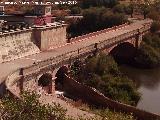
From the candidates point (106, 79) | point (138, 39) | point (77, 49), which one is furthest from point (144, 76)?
point (106, 79)

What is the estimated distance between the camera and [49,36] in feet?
171

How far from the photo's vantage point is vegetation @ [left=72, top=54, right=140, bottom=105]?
41.5 m

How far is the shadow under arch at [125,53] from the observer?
68.0 metres

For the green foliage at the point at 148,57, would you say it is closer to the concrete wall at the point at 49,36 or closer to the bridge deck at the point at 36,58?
the bridge deck at the point at 36,58

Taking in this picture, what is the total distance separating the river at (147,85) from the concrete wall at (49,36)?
10526 mm

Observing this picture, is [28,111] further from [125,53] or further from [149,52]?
[125,53]

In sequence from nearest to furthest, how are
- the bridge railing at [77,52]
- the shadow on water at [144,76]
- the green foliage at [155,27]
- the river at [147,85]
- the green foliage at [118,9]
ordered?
the bridge railing at [77,52], the river at [147,85], the shadow on water at [144,76], the green foliage at [155,27], the green foliage at [118,9]

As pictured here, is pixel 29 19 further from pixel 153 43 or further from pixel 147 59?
pixel 153 43

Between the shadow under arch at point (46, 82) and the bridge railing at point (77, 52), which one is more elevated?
the bridge railing at point (77, 52)

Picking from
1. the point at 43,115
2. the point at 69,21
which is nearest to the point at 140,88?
the point at 43,115

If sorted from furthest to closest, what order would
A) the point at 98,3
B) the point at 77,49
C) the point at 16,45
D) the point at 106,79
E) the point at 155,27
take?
the point at 98,3
the point at 155,27
the point at 77,49
the point at 16,45
the point at 106,79

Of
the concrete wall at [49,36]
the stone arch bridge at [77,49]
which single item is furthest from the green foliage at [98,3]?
the concrete wall at [49,36]

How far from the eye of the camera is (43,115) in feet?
73.7

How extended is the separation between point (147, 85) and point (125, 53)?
1683cm
